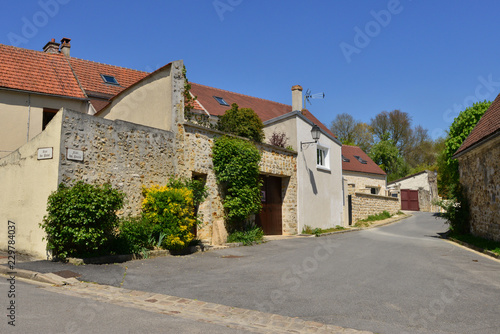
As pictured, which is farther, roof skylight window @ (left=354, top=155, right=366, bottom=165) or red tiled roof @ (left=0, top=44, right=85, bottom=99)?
roof skylight window @ (left=354, top=155, right=366, bottom=165)

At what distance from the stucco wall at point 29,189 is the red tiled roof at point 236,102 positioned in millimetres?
10789

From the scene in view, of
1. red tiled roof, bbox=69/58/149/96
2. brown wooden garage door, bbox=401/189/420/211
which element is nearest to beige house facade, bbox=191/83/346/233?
red tiled roof, bbox=69/58/149/96

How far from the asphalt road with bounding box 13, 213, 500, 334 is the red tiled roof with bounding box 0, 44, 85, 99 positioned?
1060 centimetres

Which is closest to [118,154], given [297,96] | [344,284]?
[344,284]

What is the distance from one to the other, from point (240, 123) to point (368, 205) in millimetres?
15513

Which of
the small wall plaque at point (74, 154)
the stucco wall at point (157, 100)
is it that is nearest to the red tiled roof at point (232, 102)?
the stucco wall at point (157, 100)

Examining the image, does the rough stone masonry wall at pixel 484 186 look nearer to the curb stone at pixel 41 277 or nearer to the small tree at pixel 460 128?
the small tree at pixel 460 128

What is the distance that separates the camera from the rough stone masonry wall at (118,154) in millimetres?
9445

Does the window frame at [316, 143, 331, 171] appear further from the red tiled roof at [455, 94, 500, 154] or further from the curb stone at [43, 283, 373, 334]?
the curb stone at [43, 283, 373, 334]

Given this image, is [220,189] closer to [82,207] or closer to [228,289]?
[82,207]

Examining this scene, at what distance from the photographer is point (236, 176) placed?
13.7 m

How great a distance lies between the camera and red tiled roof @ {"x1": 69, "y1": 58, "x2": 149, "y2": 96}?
19547 millimetres

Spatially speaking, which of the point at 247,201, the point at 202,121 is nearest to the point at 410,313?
the point at 247,201

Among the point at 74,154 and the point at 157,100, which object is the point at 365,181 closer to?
→ the point at 157,100
